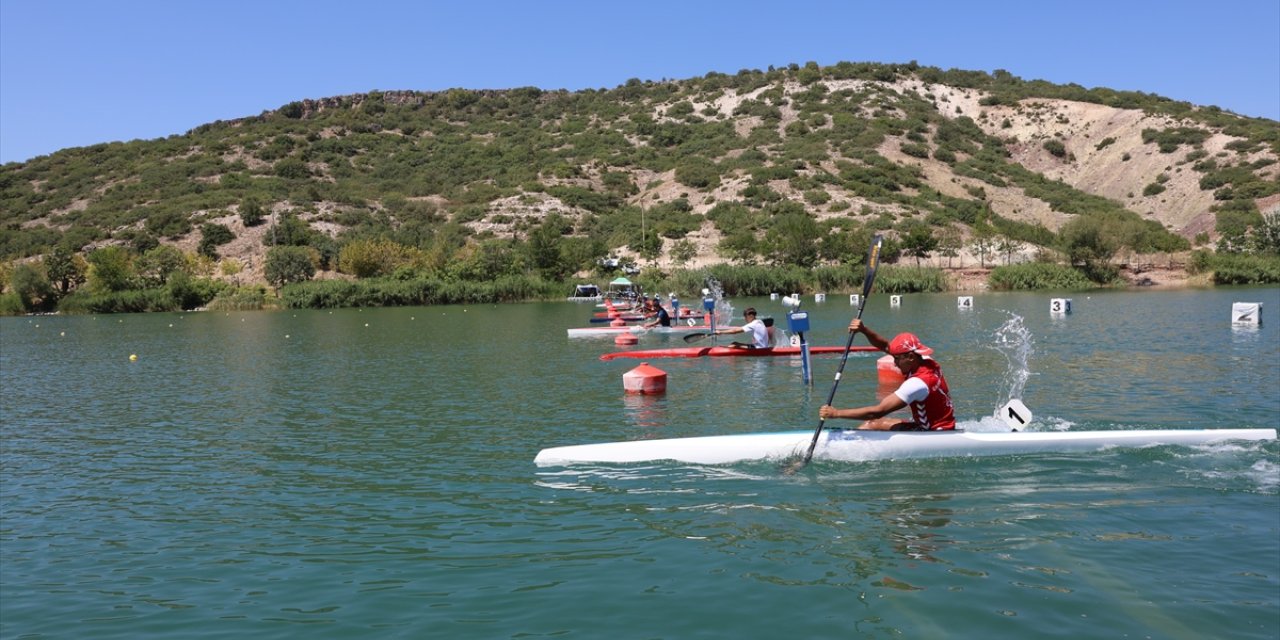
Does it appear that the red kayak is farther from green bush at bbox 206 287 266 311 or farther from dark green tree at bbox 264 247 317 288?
dark green tree at bbox 264 247 317 288

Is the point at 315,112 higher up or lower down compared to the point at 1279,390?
higher up

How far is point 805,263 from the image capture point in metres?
70.7

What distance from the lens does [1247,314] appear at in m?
30.3

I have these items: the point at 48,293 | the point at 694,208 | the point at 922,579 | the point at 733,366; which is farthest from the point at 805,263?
the point at 922,579

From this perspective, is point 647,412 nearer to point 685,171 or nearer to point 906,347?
point 906,347

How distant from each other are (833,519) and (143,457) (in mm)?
10982

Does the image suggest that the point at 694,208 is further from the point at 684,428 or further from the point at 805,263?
the point at 684,428

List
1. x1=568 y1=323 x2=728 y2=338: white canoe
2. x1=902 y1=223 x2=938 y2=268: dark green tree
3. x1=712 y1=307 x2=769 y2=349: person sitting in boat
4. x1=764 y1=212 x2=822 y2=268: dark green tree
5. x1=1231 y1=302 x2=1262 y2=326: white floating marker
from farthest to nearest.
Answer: x1=902 y1=223 x2=938 y2=268: dark green tree
x1=764 y1=212 x2=822 y2=268: dark green tree
x1=568 y1=323 x2=728 y2=338: white canoe
x1=1231 y1=302 x2=1262 y2=326: white floating marker
x1=712 y1=307 x2=769 y2=349: person sitting in boat

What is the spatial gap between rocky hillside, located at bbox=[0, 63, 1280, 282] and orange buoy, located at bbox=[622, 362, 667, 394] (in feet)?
179

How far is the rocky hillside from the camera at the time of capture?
85625 millimetres

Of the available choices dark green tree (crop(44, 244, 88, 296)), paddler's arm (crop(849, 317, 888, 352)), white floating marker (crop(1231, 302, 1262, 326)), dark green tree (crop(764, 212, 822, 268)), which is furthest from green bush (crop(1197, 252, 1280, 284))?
dark green tree (crop(44, 244, 88, 296))

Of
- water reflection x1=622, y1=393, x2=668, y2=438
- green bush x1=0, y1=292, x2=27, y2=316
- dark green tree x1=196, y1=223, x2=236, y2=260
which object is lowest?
water reflection x1=622, y1=393, x2=668, y2=438

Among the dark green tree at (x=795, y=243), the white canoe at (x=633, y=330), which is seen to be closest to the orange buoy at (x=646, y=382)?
the white canoe at (x=633, y=330)

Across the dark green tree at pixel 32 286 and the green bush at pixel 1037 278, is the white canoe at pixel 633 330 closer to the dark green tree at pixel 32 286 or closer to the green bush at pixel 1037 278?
the green bush at pixel 1037 278
